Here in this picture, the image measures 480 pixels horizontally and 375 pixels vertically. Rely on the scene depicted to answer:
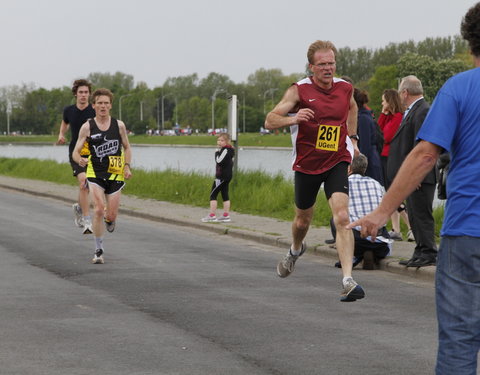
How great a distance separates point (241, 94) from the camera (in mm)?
162250

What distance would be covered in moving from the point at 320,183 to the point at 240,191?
455 inches

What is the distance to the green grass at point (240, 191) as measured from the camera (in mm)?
16641

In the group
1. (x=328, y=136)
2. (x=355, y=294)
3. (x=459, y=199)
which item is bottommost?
(x=355, y=294)

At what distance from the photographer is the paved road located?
562 centimetres

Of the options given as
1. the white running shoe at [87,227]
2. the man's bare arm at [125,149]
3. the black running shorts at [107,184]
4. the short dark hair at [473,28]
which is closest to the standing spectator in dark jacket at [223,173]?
the white running shoe at [87,227]

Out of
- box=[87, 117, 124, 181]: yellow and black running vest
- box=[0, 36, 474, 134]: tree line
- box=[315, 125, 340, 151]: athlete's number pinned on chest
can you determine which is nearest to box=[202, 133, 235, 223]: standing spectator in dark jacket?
box=[87, 117, 124, 181]: yellow and black running vest

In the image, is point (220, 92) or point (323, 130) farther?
point (220, 92)

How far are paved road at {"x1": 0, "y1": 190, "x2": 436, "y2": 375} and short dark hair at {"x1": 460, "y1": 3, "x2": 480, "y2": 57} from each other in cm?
237

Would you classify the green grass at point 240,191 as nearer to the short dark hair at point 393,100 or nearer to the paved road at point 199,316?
the short dark hair at point 393,100

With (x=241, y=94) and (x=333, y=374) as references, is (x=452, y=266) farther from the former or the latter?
(x=241, y=94)

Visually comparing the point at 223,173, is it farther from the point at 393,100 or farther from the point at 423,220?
the point at 423,220

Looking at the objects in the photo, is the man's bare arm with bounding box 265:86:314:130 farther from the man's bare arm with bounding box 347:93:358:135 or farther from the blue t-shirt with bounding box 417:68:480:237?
the blue t-shirt with bounding box 417:68:480:237

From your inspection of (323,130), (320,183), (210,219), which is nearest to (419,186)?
(320,183)

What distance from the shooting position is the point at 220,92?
572 feet
